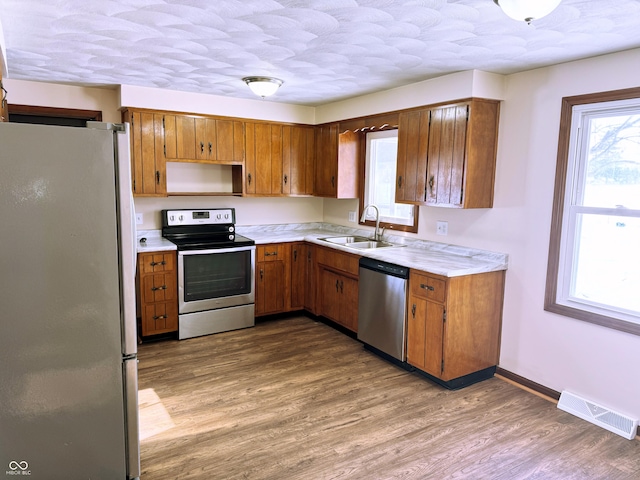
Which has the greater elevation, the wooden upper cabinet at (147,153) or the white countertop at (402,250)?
the wooden upper cabinet at (147,153)

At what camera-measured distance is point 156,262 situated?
397cm

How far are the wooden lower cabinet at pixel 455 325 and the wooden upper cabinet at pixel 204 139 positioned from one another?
90.5 inches

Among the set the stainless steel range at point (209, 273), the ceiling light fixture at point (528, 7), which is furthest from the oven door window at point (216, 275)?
the ceiling light fixture at point (528, 7)

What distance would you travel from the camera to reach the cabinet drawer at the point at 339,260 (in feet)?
13.4

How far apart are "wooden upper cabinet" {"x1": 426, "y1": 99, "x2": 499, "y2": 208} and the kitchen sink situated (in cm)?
99

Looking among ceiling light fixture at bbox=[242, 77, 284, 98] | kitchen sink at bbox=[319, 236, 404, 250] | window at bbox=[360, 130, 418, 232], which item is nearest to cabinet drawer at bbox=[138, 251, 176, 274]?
kitchen sink at bbox=[319, 236, 404, 250]

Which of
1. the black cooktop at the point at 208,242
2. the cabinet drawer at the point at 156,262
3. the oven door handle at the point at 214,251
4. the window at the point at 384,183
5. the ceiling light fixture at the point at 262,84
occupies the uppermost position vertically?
the ceiling light fixture at the point at 262,84

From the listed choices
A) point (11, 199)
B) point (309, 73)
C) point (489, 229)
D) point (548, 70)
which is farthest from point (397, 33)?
point (11, 199)

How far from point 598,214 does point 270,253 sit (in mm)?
2913

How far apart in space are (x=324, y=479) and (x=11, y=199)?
189 cm

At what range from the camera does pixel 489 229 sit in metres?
3.48

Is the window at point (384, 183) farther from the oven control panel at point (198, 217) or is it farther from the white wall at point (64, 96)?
the white wall at point (64, 96)

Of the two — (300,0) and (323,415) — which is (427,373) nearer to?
(323,415)

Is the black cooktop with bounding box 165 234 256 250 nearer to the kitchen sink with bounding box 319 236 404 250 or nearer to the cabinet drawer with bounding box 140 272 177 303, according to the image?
the cabinet drawer with bounding box 140 272 177 303
